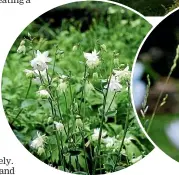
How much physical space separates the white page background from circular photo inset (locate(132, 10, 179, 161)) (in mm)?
42

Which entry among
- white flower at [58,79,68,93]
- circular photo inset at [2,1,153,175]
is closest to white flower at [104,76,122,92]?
circular photo inset at [2,1,153,175]

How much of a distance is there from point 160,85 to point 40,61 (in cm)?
39

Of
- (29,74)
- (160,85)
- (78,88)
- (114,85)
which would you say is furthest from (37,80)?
(160,85)

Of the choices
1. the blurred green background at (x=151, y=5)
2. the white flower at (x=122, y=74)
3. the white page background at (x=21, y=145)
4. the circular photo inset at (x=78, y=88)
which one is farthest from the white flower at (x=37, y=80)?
the blurred green background at (x=151, y=5)

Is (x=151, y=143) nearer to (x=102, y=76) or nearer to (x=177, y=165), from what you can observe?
(x=177, y=165)

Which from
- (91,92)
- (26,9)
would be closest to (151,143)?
(91,92)

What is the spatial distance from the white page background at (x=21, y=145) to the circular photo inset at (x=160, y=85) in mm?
42

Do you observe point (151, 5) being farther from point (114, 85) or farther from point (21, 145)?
point (21, 145)

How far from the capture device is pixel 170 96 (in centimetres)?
238

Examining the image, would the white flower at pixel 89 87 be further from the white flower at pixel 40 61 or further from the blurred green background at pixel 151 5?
the blurred green background at pixel 151 5

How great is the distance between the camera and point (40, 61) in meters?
2.35

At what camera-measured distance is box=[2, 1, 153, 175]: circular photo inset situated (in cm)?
237

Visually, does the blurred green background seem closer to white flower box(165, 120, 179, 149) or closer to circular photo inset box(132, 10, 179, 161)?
circular photo inset box(132, 10, 179, 161)

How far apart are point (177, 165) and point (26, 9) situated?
2.31ft
